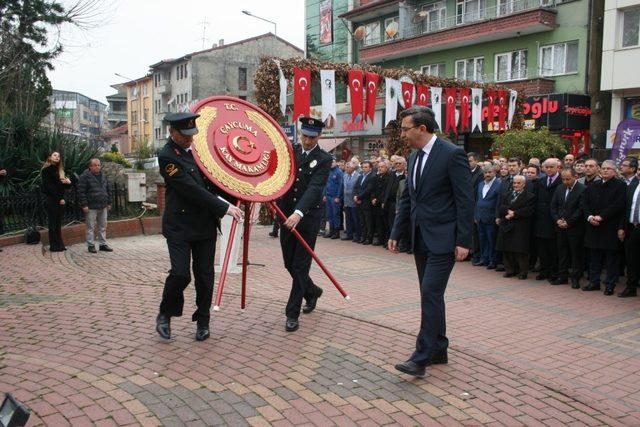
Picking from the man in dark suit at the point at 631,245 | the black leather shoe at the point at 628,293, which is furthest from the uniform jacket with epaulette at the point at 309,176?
the black leather shoe at the point at 628,293

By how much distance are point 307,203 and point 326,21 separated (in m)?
38.5

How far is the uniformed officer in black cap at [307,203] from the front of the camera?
562 cm

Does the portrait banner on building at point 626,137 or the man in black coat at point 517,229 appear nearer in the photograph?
the man in black coat at point 517,229

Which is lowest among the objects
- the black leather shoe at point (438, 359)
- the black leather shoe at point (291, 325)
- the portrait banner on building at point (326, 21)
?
the black leather shoe at point (438, 359)

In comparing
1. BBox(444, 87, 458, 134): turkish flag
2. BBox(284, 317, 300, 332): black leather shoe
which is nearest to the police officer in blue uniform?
BBox(444, 87, 458, 134): turkish flag

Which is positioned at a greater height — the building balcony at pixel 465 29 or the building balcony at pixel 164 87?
the building balcony at pixel 164 87

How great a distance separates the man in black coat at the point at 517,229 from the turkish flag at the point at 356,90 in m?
6.81

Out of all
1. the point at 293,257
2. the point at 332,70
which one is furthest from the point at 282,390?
the point at 332,70

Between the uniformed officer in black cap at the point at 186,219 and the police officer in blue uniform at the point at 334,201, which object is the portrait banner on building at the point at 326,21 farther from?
the uniformed officer in black cap at the point at 186,219

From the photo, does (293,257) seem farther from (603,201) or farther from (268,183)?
(603,201)

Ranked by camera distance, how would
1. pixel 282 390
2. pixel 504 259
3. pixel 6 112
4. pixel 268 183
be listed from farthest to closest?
1. pixel 6 112
2. pixel 504 259
3. pixel 268 183
4. pixel 282 390

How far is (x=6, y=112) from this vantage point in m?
14.7

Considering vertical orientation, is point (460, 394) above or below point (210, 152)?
below

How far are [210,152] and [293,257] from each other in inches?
53.8
